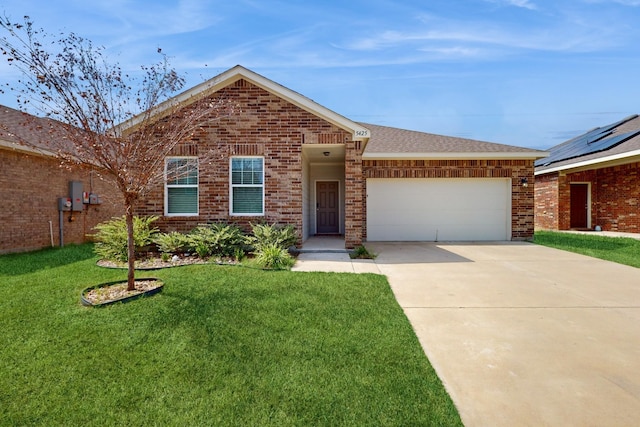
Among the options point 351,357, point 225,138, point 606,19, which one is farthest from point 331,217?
point 351,357

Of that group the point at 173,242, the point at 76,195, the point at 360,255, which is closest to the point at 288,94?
the point at 360,255

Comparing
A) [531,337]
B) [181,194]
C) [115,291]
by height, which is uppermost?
[181,194]

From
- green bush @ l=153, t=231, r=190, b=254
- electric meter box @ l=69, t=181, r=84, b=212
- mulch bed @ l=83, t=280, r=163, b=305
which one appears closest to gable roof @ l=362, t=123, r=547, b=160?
green bush @ l=153, t=231, r=190, b=254

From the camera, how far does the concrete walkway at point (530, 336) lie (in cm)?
249

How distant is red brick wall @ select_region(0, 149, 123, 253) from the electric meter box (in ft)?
0.44

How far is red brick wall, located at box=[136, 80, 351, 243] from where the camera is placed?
884 cm

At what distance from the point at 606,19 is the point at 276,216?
966cm

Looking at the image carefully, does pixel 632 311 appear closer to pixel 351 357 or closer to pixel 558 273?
pixel 558 273

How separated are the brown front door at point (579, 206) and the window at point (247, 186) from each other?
1484 cm

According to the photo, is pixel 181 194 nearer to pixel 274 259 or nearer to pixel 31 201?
pixel 274 259

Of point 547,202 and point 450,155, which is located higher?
point 450,155

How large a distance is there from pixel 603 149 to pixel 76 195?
65.1ft

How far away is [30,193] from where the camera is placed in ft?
32.2

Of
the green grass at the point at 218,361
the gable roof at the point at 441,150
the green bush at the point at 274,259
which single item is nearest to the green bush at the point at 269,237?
the green bush at the point at 274,259
